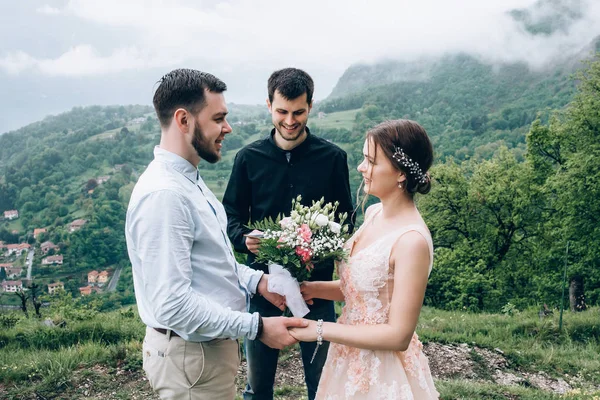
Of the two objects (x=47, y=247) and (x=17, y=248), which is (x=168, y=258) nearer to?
(x=47, y=247)

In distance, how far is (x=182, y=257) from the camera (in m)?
2.53

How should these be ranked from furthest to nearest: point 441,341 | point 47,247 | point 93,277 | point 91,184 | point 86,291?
point 91,184, point 47,247, point 93,277, point 86,291, point 441,341

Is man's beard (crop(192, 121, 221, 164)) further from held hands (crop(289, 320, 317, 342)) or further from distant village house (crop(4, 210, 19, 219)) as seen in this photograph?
distant village house (crop(4, 210, 19, 219))

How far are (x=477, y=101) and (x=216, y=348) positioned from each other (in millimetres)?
107007

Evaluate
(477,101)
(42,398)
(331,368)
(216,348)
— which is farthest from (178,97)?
(477,101)

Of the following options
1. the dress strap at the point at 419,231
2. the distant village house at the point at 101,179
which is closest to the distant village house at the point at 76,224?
the distant village house at the point at 101,179

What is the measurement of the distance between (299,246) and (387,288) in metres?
0.62

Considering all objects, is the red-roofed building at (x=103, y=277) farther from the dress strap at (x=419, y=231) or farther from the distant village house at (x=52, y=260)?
the dress strap at (x=419, y=231)

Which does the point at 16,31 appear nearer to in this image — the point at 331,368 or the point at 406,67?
the point at 406,67

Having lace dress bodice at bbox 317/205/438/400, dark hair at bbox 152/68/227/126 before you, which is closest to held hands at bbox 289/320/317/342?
lace dress bodice at bbox 317/205/438/400

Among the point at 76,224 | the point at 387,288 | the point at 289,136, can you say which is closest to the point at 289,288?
the point at 387,288

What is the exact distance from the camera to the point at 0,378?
19.8 feet

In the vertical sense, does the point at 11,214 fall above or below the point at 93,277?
above

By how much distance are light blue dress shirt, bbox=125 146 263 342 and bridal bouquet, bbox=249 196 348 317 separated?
289 mm
